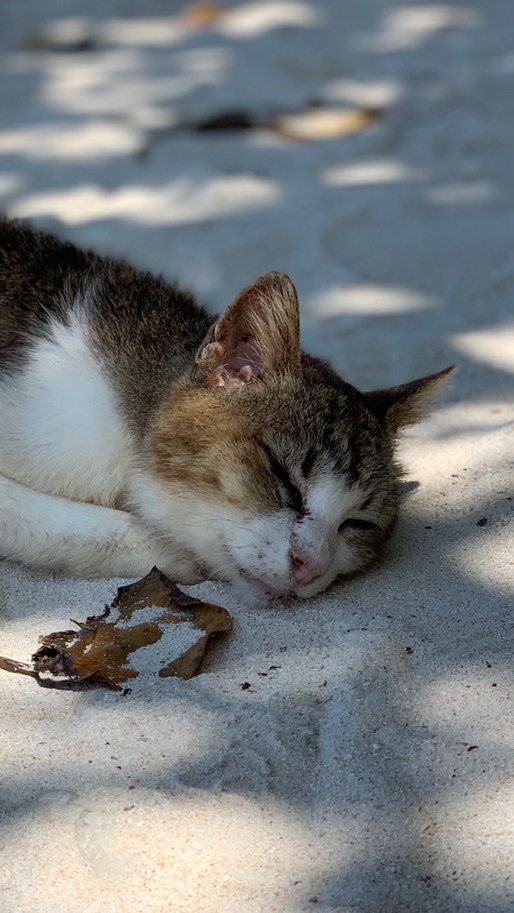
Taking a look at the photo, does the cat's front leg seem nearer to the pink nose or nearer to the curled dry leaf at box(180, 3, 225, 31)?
the pink nose

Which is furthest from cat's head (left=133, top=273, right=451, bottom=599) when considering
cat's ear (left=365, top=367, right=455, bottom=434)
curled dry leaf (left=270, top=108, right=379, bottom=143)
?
curled dry leaf (left=270, top=108, right=379, bottom=143)

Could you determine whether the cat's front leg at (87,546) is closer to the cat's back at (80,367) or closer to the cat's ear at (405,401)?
the cat's back at (80,367)

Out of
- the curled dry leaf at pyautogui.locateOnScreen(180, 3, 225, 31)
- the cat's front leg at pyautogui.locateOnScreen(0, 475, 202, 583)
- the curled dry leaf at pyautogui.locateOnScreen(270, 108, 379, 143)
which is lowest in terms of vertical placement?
the cat's front leg at pyautogui.locateOnScreen(0, 475, 202, 583)

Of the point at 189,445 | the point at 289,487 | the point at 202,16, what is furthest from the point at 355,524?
the point at 202,16

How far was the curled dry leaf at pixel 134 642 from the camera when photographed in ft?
9.23

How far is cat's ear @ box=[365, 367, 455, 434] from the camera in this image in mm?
3773

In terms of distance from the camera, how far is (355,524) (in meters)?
3.51

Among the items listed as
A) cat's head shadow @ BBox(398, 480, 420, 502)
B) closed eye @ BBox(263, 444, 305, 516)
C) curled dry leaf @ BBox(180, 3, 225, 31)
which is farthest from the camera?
curled dry leaf @ BBox(180, 3, 225, 31)

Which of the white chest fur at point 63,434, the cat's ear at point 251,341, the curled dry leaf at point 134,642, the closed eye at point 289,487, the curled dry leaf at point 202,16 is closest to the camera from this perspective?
the curled dry leaf at point 134,642

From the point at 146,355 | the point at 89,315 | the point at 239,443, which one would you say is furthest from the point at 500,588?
the point at 89,315

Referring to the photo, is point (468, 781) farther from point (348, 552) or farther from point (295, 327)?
point (295, 327)

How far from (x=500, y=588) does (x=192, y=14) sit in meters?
6.32

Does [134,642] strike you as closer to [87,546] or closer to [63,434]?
[87,546]

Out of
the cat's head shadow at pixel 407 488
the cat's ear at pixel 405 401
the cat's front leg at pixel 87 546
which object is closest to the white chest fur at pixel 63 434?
the cat's front leg at pixel 87 546
